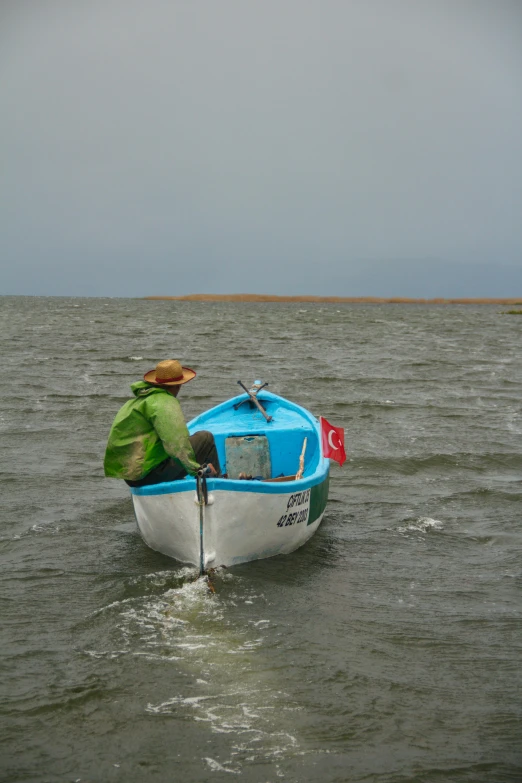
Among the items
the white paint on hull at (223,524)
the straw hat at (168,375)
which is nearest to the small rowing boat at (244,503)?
the white paint on hull at (223,524)

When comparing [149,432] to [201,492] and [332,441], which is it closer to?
[201,492]

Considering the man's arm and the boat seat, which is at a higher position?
the man's arm

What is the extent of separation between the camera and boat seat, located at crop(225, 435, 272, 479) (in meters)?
10.8

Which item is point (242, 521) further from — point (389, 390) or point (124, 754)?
point (389, 390)

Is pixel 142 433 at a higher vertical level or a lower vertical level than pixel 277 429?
higher

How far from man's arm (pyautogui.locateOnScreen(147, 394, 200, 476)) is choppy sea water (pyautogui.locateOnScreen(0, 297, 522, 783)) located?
3.66 ft

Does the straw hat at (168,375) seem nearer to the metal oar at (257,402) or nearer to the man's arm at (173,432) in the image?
the man's arm at (173,432)

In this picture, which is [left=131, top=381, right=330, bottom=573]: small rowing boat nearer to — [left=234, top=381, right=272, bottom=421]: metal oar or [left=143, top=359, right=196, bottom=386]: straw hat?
[left=234, top=381, right=272, bottom=421]: metal oar

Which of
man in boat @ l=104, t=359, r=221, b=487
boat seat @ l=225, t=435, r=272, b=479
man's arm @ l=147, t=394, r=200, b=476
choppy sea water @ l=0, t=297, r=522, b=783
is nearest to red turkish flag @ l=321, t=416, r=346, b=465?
choppy sea water @ l=0, t=297, r=522, b=783

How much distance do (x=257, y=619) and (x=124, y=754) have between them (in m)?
2.24

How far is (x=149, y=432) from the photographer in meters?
8.24

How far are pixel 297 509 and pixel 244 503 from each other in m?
1.11

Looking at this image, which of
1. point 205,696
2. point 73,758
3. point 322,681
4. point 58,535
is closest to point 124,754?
point 73,758

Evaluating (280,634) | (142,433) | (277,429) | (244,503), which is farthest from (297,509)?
(277,429)
